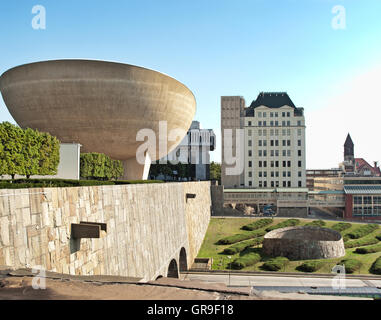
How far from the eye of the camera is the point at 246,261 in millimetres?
33000

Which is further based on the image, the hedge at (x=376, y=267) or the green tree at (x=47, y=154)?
the hedge at (x=376, y=267)

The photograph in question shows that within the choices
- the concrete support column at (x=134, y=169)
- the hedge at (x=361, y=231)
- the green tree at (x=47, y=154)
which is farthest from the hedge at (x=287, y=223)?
the green tree at (x=47, y=154)

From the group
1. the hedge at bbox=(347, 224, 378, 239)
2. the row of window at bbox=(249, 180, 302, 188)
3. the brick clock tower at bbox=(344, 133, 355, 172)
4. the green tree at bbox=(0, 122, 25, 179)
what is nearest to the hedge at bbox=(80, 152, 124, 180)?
the green tree at bbox=(0, 122, 25, 179)

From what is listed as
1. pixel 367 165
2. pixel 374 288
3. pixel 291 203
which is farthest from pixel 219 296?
pixel 367 165

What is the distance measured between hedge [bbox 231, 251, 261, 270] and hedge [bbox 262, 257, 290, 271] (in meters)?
1.45

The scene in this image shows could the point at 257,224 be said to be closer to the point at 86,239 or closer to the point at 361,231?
the point at 361,231

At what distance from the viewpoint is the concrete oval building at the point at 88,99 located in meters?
31.5

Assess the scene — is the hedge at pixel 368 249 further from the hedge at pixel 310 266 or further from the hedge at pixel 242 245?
the hedge at pixel 242 245

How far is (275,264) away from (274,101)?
52.4 meters

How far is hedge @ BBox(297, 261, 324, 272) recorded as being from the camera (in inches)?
1226

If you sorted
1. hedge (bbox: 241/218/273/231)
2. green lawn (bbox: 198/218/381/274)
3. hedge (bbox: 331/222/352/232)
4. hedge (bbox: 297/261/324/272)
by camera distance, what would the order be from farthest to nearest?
hedge (bbox: 241/218/273/231)
hedge (bbox: 331/222/352/232)
green lawn (bbox: 198/218/381/274)
hedge (bbox: 297/261/324/272)

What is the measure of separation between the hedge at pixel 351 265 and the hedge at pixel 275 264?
551 cm

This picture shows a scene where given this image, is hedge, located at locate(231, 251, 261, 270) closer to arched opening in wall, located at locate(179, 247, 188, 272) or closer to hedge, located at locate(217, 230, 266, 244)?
→ hedge, located at locate(217, 230, 266, 244)

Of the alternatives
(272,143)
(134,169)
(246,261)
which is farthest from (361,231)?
(272,143)
